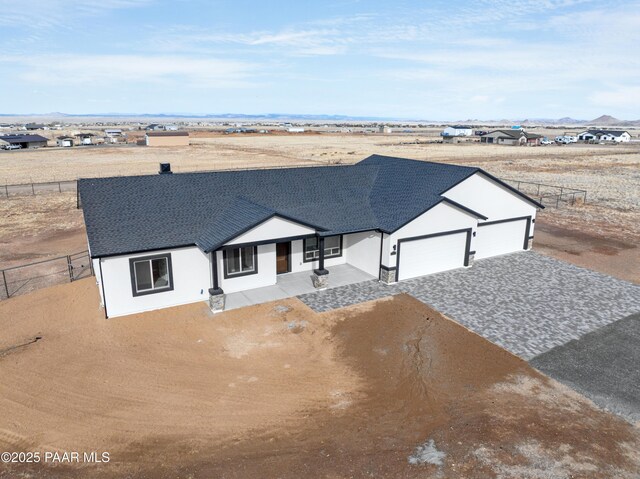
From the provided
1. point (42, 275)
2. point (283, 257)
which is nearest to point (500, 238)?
point (283, 257)

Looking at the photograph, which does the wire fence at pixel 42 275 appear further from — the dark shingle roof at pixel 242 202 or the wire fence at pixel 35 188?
the wire fence at pixel 35 188

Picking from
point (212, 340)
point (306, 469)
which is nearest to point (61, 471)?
point (306, 469)

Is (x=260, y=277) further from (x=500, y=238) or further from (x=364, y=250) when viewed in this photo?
(x=500, y=238)

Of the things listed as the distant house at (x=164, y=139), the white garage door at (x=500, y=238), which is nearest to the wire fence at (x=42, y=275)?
the white garage door at (x=500, y=238)

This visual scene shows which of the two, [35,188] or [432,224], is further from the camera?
[35,188]

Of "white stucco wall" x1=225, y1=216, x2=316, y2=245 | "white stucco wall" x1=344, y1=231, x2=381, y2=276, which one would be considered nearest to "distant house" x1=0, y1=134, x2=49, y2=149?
"white stucco wall" x1=344, y1=231, x2=381, y2=276

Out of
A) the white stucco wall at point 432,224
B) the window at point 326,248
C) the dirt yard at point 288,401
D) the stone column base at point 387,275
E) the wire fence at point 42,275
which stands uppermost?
the white stucco wall at point 432,224
